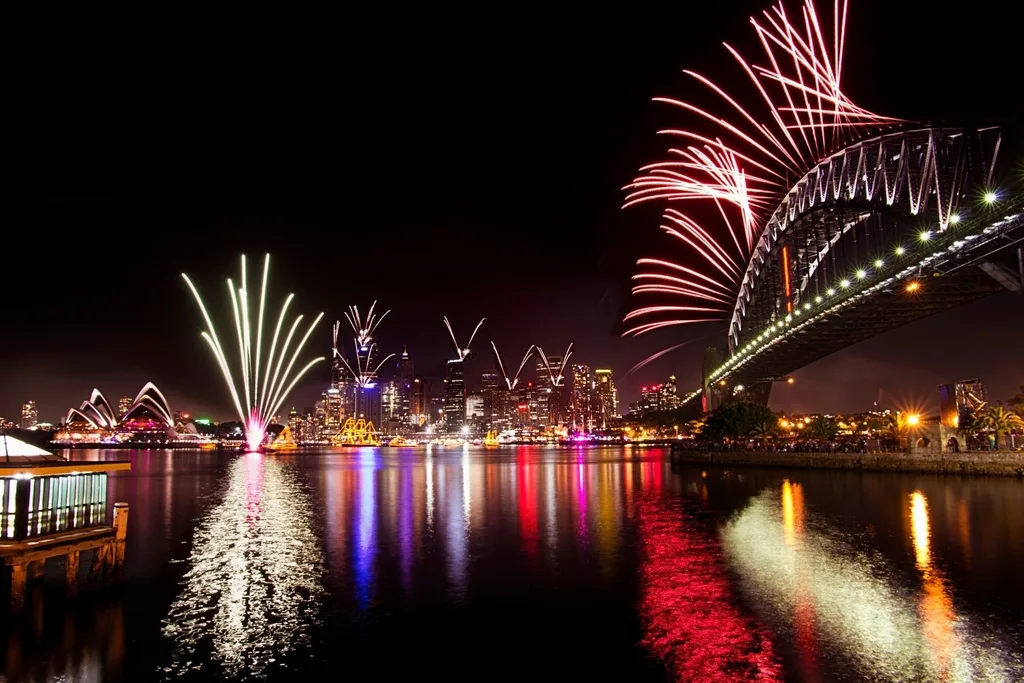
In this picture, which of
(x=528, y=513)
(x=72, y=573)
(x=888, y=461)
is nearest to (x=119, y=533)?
(x=72, y=573)

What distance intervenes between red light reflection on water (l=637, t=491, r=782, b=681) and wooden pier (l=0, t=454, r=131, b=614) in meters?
12.1

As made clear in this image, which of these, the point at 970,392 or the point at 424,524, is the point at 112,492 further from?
the point at 970,392

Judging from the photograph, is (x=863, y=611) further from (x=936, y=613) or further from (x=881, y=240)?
(x=881, y=240)

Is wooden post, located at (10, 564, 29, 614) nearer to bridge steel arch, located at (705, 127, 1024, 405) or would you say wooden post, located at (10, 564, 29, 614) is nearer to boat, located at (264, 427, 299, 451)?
bridge steel arch, located at (705, 127, 1024, 405)

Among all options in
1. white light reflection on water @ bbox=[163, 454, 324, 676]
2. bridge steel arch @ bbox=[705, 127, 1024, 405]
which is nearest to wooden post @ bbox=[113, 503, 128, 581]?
white light reflection on water @ bbox=[163, 454, 324, 676]

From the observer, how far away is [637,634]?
13867mm

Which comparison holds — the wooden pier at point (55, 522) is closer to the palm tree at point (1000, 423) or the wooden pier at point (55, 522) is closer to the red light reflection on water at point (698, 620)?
the red light reflection on water at point (698, 620)

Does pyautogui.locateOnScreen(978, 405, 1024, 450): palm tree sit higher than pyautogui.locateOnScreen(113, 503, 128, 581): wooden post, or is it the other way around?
pyautogui.locateOnScreen(978, 405, 1024, 450): palm tree

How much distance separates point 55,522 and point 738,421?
76720 mm

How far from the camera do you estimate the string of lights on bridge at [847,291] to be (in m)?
41.8

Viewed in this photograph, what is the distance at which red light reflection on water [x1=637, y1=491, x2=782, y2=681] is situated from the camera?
38.4 ft

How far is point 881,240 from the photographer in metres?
58.7

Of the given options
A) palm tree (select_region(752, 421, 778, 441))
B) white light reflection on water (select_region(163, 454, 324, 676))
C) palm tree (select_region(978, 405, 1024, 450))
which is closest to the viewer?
white light reflection on water (select_region(163, 454, 324, 676))

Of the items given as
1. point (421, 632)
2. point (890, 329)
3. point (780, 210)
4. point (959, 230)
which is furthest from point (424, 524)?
point (780, 210)
